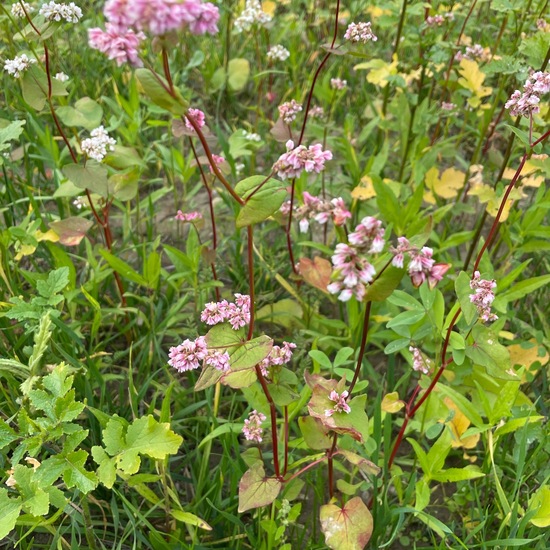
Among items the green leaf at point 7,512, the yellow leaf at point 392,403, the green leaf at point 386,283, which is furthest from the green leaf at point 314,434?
the green leaf at point 7,512

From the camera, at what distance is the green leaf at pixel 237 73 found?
3.15m

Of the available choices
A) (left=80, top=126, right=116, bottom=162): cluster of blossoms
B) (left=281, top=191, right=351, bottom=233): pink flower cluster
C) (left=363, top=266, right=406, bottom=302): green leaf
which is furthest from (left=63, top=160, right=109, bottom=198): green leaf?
(left=363, top=266, right=406, bottom=302): green leaf

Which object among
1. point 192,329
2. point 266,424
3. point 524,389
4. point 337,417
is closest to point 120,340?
point 192,329

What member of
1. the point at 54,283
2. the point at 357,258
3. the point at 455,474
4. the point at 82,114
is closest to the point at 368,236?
the point at 357,258

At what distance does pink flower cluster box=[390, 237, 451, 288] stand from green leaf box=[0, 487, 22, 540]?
0.96m

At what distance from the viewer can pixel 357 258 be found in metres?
1.02

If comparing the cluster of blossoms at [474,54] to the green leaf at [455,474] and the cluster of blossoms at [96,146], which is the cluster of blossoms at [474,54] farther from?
the green leaf at [455,474]

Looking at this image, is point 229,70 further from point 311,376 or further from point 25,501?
point 25,501

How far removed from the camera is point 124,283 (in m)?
2.22

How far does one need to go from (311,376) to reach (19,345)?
96cm

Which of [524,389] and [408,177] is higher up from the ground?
[408,177]

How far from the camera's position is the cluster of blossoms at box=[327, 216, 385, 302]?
1.00 m

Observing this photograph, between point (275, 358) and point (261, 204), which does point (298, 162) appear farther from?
point (275, 358)

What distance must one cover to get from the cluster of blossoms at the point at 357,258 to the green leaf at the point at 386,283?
143 mm
